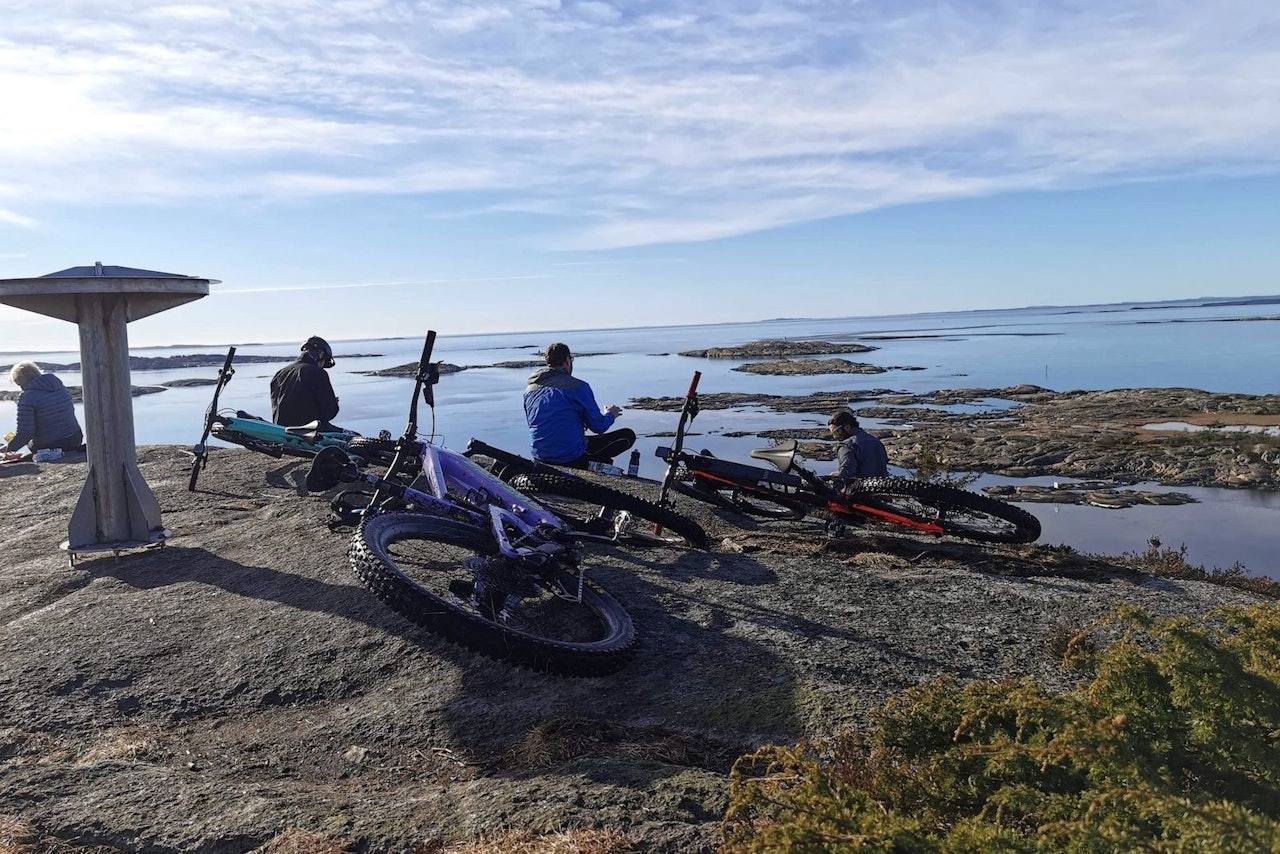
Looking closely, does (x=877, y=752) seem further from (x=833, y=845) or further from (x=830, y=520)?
(x=830, y=520)

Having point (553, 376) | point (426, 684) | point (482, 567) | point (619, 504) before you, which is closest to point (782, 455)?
point (619, 504)

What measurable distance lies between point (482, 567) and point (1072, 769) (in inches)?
139

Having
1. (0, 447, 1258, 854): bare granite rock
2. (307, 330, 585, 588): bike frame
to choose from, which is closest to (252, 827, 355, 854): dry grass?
(0, 447, 1258, 854): bare granite rock

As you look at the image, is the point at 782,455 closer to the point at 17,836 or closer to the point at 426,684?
the point at 426,684

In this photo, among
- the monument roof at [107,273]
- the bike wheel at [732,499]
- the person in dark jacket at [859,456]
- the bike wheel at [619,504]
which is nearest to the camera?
the monument roof at [107,273]

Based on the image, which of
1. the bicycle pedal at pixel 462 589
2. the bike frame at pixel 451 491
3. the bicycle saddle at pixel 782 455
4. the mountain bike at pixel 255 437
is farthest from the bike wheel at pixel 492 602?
the mountain bike at pixel 255 437

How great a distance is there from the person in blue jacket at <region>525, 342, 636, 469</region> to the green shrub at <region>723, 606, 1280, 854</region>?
6449mm

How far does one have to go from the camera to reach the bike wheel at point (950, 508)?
8.40 meters

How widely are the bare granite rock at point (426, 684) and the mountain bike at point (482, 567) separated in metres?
0.25

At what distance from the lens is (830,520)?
8.85 m

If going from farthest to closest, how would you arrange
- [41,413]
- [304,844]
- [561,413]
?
1. [41,413]
2. [561,413]
3. [304,844]

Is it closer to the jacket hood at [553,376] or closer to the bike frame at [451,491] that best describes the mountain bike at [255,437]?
the jacket hood at [553,376]

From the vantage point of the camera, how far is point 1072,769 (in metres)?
2.51

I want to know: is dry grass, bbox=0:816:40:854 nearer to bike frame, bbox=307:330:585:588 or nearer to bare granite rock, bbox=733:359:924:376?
bike frame, bbox=307:330:585:588
